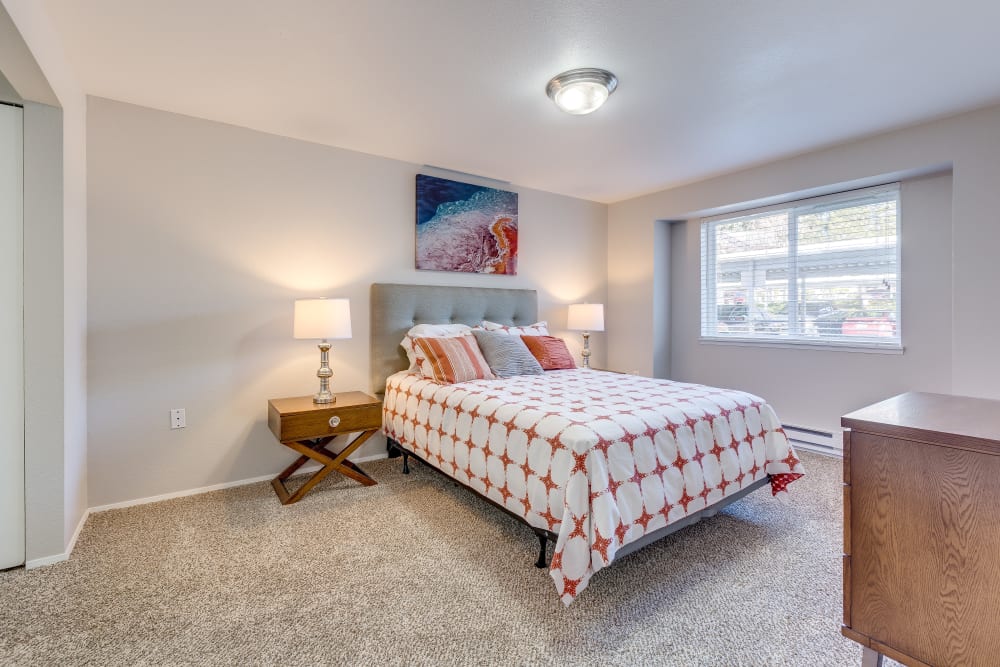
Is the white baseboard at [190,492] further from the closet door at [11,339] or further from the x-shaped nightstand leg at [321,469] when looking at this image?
the closet door at [11,339]

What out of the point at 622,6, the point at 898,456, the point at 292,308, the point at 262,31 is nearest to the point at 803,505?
the point at 898,456

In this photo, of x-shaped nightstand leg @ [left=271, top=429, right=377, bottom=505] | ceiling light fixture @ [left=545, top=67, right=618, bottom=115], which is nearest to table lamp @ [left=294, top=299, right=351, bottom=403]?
x-shaped nightstand leg @ [left=271, top=429, right=377, bottom=505]

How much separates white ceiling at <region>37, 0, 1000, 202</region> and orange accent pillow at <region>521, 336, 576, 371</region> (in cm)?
145

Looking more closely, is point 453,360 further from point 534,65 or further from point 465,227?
point 534,65

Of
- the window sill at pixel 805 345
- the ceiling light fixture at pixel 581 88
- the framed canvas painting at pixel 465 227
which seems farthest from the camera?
the framed canvas painting at pixel 465 227

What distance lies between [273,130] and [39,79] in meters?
1.24

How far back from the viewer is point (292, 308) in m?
3.02

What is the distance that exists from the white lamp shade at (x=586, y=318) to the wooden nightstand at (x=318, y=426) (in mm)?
2115

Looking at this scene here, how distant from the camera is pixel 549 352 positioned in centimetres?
342

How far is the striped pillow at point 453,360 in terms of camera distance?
9.25 feet

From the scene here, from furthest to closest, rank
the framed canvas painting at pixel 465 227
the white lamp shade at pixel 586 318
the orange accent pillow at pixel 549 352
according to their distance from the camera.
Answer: the white lamp shade at pixel 586 318, the framed canvas painting at pixel 465 227, the orange accent pillow at pixel 549 352

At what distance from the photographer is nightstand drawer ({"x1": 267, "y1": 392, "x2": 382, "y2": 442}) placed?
2473mm

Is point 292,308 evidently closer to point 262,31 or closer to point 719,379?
point 262,31

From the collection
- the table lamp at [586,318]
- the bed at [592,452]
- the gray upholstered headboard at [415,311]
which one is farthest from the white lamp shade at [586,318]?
the bed at [592,452]
